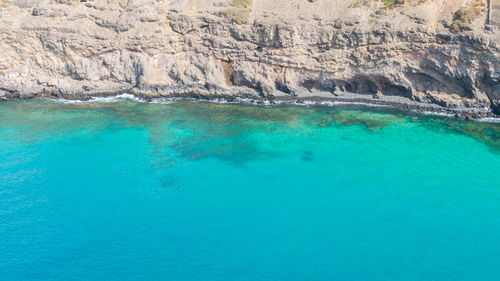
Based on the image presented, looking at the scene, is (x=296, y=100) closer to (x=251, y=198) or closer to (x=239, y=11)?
(x=239, y=11)

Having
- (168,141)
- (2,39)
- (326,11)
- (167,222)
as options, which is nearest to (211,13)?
(326,11)

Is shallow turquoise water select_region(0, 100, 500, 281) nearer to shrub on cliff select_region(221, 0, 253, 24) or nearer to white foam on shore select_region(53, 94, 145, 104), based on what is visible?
white foam on shore select_region(53, 94, 145, 104)

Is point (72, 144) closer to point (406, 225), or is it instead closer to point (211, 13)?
point (211, 13)

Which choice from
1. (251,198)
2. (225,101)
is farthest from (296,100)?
(251,198)

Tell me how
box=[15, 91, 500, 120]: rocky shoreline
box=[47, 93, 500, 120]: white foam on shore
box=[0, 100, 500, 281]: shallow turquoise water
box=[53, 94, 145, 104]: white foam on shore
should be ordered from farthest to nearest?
box=[53, 94, 145, 104]: white foam on shore < box=[47, 93, 500, 120]: white foam on shore < box=[15, 91, 500, 120]: rocky shoreline < box=[0, 100, 500, 281]: shallow turquoise water

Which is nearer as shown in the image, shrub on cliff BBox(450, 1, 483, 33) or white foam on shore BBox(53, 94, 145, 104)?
shrub on cliff BBox(450, 1, 483, 33)

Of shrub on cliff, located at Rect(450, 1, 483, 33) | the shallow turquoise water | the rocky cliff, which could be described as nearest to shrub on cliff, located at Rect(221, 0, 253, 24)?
the rocky cliff
